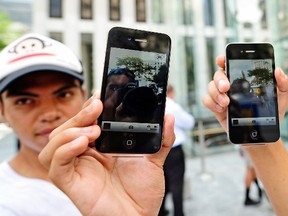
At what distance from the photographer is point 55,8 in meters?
7.54

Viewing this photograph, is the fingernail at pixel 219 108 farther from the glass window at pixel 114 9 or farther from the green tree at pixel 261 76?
the glass window at pixel 114 9

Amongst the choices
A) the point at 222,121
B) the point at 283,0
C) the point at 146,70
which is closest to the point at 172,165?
the point at 222,121

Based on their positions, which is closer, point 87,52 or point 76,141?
point 76,141

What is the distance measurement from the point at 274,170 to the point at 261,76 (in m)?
0.27

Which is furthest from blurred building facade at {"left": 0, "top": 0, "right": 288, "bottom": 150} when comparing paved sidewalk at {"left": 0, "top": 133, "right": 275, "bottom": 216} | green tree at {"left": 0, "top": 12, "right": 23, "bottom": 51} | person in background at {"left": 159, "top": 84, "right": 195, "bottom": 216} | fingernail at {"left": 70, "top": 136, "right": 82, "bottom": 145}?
fingernail at {"left": 70, "top": 136, "right": 82, "bottom": 145}

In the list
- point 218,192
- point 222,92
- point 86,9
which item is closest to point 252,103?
point 222,92

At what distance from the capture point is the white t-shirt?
62 cm

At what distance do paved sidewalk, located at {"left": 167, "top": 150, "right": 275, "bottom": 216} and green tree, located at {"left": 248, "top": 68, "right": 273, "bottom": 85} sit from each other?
89.6 inches

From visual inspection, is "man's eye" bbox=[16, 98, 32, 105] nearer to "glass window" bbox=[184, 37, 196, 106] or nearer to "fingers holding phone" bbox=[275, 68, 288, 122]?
"fingers holding phone" bbox=[275, 68, 288, 122]

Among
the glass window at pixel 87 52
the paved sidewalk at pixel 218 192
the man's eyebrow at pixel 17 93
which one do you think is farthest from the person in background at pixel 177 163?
the glass window at pixel 87 52

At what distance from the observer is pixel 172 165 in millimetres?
2266

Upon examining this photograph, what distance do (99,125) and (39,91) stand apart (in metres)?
0.33

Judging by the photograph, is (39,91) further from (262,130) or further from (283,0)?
(283,0)

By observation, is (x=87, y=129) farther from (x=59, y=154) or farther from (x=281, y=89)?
(x=281, y=89)
